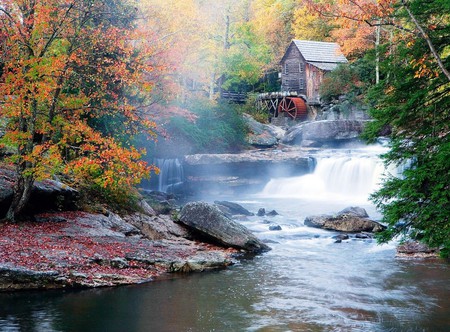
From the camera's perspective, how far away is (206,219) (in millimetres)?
14016

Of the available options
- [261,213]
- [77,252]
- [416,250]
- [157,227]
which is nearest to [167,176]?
[261,213]

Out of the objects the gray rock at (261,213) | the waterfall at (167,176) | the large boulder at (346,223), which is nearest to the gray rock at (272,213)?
the gray rock at (261,213)

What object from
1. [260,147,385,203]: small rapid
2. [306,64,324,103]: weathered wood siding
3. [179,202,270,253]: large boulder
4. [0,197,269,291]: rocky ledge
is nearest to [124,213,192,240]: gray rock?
[0,197,269,291]: rocky ledge

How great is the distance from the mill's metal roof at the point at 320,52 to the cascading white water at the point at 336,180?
1924cm

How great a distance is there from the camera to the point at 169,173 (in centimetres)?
2650

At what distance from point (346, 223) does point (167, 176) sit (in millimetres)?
12260

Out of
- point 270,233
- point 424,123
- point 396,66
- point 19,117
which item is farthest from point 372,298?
point 19,117

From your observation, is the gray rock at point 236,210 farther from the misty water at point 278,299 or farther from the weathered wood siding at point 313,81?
the weathered wood siding at point 313,81

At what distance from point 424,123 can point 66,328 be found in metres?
7.06

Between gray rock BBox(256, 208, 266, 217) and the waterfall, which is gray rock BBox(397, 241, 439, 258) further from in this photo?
the waterfall

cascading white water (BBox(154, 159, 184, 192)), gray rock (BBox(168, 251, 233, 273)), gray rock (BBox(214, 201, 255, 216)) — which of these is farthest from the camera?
cascading white water (BBox(154, 159, 184, 192))

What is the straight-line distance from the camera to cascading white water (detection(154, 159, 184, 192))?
1025 inches

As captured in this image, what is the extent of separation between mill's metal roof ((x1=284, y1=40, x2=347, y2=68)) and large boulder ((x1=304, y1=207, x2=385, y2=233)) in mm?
30002

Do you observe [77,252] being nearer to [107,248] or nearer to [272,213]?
[107,248]
